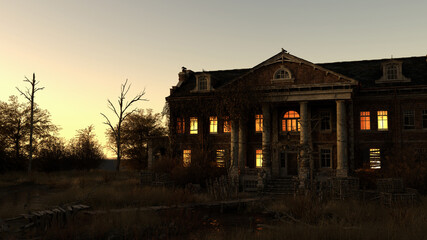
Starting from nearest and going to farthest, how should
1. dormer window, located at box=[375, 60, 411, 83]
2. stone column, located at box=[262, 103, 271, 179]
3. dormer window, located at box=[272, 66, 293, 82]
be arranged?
stone column, located at box=[262, 103, 271, 179], dormer window, located at box=[272, 66, 293, 82], dormer window, located at box=[375, 60, 411, 83]

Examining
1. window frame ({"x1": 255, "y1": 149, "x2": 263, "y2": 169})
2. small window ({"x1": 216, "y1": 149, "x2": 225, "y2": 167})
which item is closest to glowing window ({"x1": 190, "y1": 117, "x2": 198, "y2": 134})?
small window ({"x1": 216, "y1": 149, "x2": 225, "y2": 167})

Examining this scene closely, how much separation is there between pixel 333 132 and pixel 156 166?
1432 centimetres

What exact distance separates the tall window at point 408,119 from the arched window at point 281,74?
32.0 ft

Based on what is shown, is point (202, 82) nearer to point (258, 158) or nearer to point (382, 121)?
point (258, 158)

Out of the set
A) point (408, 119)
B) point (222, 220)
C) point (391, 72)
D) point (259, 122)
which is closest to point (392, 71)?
point (391, 72)

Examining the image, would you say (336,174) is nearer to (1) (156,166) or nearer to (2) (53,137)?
(1) (156,166)

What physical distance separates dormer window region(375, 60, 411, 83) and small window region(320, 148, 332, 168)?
6.92 metres

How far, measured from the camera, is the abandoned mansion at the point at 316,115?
25.1 metres

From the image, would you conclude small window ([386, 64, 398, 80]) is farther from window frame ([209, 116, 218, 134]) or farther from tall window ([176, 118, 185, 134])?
tall window ([176, 118, 185, 134])

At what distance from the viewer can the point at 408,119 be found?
88.0 feet

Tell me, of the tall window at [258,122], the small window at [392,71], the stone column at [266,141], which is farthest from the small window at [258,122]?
the small window at [392,71]

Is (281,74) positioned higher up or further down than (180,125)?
higher up

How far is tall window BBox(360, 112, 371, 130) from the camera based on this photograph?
27500 millimetres

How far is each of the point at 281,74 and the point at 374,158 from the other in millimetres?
9813
